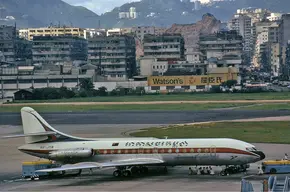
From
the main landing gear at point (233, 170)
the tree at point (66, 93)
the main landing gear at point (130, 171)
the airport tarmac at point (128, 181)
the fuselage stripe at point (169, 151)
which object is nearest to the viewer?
the airport tarmac at point (128, 181)

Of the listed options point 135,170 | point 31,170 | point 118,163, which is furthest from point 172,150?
point 31,170

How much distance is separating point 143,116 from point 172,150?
65815mm

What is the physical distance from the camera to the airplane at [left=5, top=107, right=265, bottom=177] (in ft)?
198

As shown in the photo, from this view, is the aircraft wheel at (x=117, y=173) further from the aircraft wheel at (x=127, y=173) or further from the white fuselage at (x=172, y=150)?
the white fuselage at (x=172, y=150)

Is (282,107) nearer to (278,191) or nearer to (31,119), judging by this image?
(31,119)

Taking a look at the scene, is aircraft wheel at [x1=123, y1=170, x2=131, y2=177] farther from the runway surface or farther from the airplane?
the runway surface

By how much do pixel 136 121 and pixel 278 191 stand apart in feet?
261

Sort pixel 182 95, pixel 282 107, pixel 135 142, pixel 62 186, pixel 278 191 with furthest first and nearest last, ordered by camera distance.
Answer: pixel 182 95 < pixel 282 107 < pixel 135 142 < pixel 62 186 < pixel 278 191

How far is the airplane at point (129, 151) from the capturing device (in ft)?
198

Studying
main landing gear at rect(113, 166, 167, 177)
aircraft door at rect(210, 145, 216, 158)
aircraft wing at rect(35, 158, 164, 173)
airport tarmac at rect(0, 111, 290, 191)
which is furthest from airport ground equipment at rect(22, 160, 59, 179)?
aircraft door at rect(210, 145, 216, 158)

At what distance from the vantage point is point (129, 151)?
62.7 metres

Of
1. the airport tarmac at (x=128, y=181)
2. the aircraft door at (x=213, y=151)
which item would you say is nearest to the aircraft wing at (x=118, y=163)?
the airport tarmac at (x=128, y=181)

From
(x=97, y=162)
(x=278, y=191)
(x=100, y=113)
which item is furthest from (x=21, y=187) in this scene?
(x=100, y=113)

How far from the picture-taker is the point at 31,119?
65.8m
